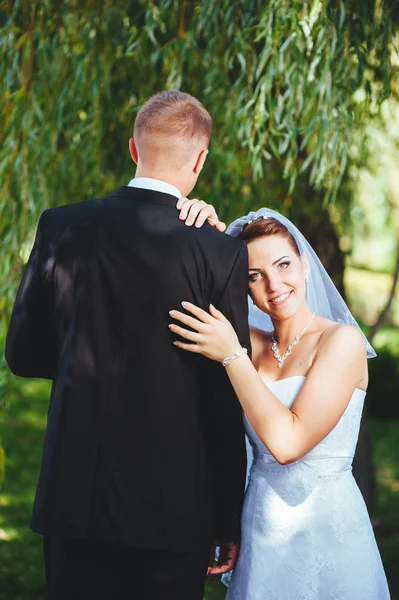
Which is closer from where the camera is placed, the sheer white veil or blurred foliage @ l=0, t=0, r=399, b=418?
the sheer white veil

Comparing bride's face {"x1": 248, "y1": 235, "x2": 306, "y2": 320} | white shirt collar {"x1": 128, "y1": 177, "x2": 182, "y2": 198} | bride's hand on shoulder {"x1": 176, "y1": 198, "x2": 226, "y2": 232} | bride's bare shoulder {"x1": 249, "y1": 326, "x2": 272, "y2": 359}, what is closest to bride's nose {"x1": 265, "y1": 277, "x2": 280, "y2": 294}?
bride's face {"x1": 248, "y1": 235, "x2": 306, "y2": 320}

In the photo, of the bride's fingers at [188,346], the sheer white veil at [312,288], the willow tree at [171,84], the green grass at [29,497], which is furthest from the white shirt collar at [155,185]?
the green grass at [29,497]

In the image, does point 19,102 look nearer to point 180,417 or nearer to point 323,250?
point 180,417

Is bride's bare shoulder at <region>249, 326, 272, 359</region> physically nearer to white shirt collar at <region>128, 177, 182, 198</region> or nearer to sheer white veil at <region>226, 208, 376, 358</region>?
sheer white veil at <region>226, 208, 376, 358</region>

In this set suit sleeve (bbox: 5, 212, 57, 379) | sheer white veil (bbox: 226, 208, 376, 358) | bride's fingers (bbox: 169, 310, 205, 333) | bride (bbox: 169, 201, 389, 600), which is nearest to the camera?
bride's fingers (bbox: 169, 310, 205, 333)

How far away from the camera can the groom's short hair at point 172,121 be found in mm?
2117

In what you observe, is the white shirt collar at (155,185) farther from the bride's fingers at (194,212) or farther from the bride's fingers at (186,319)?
the bride's fingers at (186,319)

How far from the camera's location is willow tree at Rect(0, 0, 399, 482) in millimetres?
3197

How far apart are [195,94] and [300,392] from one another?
87.6 inches

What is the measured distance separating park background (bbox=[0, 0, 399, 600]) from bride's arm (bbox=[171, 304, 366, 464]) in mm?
1078

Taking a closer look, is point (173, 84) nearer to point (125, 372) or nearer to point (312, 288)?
point (312, 288)

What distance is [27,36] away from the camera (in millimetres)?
3410

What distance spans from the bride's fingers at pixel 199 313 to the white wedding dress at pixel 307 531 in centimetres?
49

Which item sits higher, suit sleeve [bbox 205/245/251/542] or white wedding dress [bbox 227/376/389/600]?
suit sleeve [bbox 205/245/251/542]
